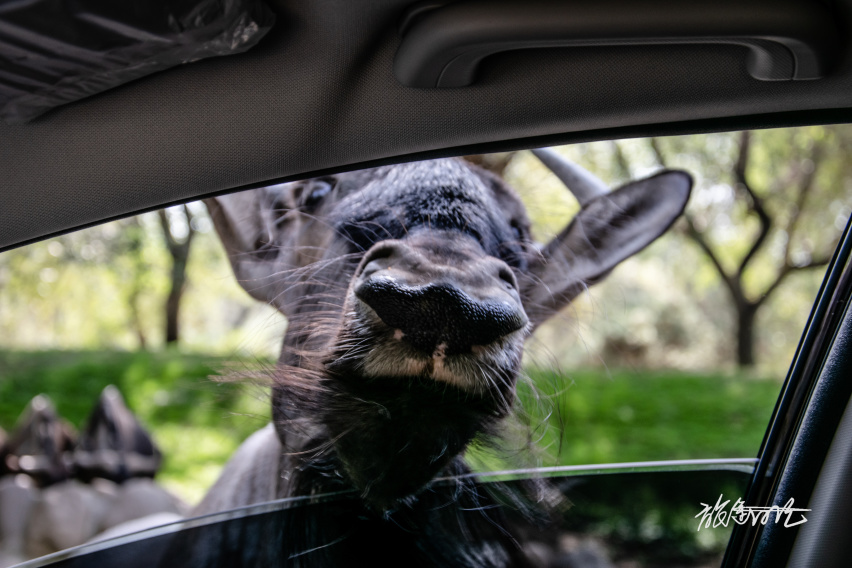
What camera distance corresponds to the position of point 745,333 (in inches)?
299

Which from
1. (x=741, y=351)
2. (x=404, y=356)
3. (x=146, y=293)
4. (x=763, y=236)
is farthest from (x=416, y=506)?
(x=741, y=351)

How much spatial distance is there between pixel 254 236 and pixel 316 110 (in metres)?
0.52

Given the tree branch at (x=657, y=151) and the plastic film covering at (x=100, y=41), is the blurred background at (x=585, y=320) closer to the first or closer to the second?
the tree branch at (x=657, y=151)

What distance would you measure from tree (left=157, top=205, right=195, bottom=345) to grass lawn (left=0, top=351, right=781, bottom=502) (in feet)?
1.22

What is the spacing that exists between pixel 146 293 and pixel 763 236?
22.5ft

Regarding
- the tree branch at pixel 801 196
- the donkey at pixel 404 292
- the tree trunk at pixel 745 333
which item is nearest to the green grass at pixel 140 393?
the donkey at pixel 404 292

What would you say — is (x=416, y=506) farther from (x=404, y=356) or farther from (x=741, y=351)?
(x=741, y=351)

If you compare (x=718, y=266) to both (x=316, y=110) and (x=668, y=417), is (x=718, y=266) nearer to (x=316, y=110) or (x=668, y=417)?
(x=668, y=417)

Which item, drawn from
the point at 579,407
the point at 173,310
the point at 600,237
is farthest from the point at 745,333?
the point at 600,237

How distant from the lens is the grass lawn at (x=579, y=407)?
17.7ft

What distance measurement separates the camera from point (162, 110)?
1140 millimetres

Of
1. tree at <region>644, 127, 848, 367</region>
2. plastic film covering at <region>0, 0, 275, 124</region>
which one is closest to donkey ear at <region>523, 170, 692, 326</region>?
plastic film covering at <region>0, 0, 275, 124</region>

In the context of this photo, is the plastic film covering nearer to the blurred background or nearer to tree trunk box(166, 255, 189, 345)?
the blurred background

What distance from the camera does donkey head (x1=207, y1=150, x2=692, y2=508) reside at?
1299mm
